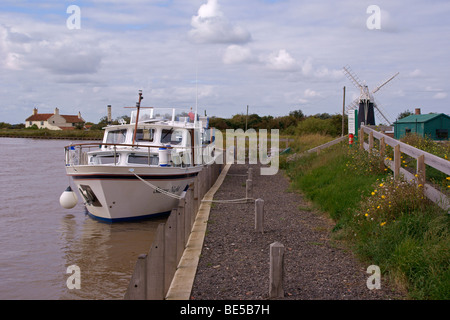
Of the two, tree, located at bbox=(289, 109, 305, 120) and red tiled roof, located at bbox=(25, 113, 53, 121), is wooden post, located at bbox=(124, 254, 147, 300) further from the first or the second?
red tiled roof, located at bbox=(25, 113, 53, 121)

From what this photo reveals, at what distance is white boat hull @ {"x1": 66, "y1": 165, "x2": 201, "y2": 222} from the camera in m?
13.1

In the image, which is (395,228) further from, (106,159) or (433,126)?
(433,126)

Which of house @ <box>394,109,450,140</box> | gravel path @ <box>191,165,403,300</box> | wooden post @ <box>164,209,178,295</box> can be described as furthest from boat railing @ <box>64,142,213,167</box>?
house @ <box>394,109,450,140</box>

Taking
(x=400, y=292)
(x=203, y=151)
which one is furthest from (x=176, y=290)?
(x=203, y=151)

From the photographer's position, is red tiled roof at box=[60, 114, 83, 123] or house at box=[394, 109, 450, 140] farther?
red tiled roof at box=[60, 114, 83, 123]

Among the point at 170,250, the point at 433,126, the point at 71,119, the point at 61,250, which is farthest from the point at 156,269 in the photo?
the point at 71,119

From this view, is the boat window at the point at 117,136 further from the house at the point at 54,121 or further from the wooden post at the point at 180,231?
the house at the point at 54,121

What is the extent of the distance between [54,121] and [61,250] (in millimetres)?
124216

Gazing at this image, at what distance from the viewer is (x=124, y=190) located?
43.9 feet

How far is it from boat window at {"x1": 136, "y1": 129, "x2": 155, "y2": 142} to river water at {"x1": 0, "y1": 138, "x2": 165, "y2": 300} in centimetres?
326

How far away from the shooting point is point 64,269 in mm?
9961

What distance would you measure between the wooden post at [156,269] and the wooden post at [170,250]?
1.17 ft

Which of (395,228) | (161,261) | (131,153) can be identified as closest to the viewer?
(161,261)
